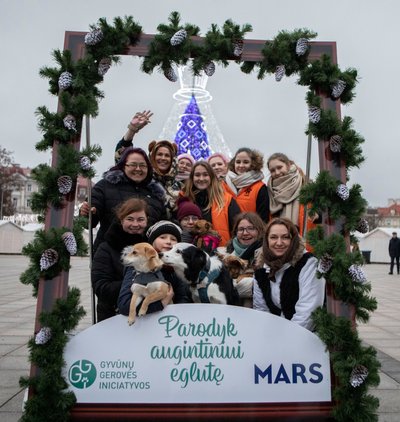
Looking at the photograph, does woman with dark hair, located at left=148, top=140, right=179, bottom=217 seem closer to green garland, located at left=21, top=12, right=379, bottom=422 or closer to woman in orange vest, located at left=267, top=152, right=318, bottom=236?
woman in orange vest, located at left=267, top=152, right=318, bottom=236

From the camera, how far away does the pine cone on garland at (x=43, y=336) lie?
9.16 feet

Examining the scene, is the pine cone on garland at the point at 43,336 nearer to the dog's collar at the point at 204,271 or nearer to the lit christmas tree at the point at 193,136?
the dog's collar at the point at 204,271

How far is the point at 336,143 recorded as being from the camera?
10.2 feet

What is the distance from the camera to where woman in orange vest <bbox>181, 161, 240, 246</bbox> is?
4176mm

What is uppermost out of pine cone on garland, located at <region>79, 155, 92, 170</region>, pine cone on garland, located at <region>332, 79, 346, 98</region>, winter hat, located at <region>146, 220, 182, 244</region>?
pine cone on garland, located at <region>332, 79, 346, 98</region>

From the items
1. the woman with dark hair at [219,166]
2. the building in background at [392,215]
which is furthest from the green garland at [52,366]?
the building in background at [392,215]

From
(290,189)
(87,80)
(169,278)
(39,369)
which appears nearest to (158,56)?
(87,80)

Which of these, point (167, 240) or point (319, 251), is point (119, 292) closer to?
point (167, 240)

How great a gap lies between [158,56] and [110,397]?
2052 mm

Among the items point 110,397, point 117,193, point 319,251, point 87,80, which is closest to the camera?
point 110,397

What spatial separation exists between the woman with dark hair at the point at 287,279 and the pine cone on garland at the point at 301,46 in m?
1.07

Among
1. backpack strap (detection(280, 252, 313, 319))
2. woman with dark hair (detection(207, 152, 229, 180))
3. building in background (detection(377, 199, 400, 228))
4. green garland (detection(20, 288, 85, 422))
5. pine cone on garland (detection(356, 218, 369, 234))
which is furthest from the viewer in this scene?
building in background (detection(377, 199, 400, 228))

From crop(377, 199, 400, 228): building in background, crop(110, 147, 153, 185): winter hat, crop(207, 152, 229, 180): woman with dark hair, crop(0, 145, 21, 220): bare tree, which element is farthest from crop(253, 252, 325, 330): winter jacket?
crop(377, 199, 400, 228): building in background

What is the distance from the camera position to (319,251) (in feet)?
9.63
